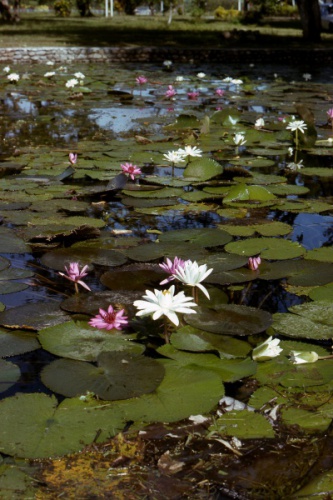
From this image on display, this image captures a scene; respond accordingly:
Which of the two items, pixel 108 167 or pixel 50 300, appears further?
pixel 108 167

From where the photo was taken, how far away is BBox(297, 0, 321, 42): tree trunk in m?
15.1

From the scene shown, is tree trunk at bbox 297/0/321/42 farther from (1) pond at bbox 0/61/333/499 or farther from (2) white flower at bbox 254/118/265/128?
(1) pond at bbox 0/61/333/499

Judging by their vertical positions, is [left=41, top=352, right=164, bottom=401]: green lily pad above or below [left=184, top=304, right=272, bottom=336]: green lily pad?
below

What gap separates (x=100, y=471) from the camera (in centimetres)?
127

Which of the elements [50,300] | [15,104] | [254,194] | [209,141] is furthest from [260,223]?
[15,104]

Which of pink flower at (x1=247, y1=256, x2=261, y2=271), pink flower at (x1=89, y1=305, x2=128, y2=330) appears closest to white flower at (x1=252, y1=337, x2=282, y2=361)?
pink flower at (x1=89, y1=305, x2=128, y2=330)

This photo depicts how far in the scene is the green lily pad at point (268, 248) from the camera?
7.94 ft

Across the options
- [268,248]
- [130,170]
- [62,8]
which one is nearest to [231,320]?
[268,248]

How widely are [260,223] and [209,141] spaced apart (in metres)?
2.04

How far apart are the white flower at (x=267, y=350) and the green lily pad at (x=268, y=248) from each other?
0.77 m

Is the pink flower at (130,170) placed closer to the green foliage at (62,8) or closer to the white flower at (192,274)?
the white flower at (192,274)

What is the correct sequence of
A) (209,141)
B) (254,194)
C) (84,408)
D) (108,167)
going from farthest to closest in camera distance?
(209,141) → (108,167) → (254,194) → (84,408)

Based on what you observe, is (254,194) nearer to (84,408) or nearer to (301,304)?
(301,304)

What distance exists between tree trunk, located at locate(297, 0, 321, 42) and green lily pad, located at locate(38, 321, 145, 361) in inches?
582
